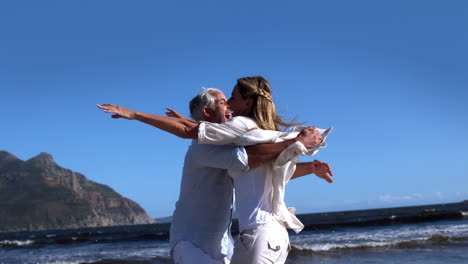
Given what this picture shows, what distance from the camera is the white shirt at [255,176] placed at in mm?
2182

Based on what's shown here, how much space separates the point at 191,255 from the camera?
2.29m

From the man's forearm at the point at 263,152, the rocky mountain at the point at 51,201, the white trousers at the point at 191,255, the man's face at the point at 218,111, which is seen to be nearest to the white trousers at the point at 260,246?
the white trousers at the point at 191,255

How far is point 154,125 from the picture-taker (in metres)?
2.31

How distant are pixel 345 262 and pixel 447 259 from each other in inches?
75.1

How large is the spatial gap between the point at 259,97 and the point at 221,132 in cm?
31

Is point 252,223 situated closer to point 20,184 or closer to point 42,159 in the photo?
point 20,184

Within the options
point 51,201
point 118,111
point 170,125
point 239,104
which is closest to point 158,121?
point 170,125

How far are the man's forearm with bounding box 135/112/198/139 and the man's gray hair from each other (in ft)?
0.75

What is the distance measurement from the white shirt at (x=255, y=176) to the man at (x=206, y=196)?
0.05m

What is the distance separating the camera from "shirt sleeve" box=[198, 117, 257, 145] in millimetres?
2207

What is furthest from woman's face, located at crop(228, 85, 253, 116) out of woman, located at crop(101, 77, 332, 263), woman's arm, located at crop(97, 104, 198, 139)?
woman's arm, located at crop(97, 104, 198, 139)

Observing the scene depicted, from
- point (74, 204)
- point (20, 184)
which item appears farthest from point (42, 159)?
point (74, 204)

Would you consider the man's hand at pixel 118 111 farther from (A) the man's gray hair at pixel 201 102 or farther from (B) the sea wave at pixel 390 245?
(B) the sea wave at pixel 390 245

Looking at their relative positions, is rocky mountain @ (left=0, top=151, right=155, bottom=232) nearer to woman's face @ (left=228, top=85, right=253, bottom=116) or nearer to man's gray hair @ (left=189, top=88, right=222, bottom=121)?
man's gray hair @ (left=189, top=88, right=222, bottom=121)
